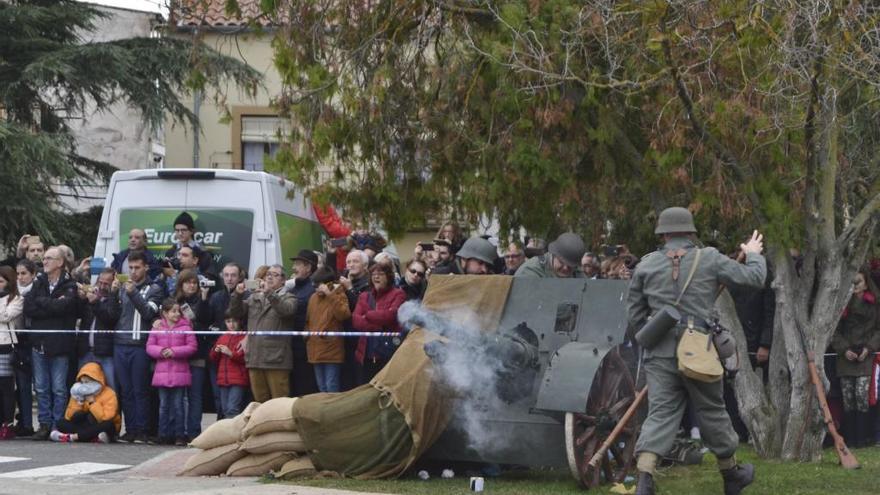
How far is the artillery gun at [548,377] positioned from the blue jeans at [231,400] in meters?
3.90

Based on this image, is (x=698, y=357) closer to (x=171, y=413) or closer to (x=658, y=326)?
(x=658, y=326)

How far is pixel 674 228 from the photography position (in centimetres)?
1047

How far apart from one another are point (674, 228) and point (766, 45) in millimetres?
2485

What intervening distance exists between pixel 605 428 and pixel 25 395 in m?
7.36

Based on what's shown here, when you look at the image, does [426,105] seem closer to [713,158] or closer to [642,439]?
[713,158]

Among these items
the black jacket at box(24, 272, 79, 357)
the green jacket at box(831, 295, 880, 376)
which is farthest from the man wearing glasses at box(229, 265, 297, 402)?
the green jacket at box(831, 295, 880, 376)

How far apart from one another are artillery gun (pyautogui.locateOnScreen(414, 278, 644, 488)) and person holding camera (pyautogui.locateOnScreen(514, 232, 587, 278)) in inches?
A: 12.1

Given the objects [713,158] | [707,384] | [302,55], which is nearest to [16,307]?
[302,55]

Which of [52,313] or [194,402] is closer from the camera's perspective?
[194,402]

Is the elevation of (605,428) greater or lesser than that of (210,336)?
lesser

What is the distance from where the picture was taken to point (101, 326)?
625 inches

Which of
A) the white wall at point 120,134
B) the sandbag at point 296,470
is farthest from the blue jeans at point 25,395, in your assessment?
the white wall at point 120,134

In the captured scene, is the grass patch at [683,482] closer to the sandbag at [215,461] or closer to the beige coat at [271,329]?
the sandbag at [215,461]

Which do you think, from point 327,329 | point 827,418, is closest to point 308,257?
point 327,329
